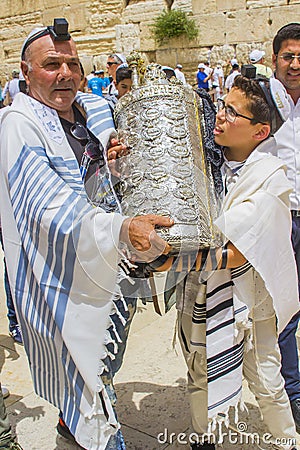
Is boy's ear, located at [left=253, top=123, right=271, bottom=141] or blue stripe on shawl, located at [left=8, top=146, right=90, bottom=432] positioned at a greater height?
boy's ear, located at [left=253, top=123, right=271, bottom=141]

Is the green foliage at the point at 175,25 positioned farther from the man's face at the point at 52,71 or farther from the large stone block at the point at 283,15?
the man's face at the point at 52,71

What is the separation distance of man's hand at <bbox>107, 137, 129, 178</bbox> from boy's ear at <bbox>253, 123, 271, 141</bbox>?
53 cm

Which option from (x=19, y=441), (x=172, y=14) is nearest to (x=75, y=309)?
(x=19, y=441)

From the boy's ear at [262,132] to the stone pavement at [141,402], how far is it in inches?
57.5

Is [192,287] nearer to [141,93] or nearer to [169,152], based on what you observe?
[169,152]

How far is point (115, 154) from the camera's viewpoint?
82.9 inches

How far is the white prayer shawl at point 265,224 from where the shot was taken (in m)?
Result: 1.94

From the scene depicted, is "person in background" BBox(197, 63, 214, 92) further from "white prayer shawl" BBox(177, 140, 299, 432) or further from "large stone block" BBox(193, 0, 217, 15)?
"white prayer shawl" BBox(177, 140, 299, 432)

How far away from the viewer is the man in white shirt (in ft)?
9.12

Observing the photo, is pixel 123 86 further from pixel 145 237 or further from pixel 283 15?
pixel 283 15

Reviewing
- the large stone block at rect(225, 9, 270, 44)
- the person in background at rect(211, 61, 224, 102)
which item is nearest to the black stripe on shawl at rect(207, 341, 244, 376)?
the person in background at rect(211, 61, 224, 102)

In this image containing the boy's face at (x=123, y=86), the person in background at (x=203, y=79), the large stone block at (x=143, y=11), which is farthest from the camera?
the large stone block at (x=143, y=11)

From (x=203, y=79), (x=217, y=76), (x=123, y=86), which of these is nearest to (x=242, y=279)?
(x=123, y=86)

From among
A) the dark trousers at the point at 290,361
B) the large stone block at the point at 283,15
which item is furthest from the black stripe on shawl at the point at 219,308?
the large stone block at the point at 283,15
